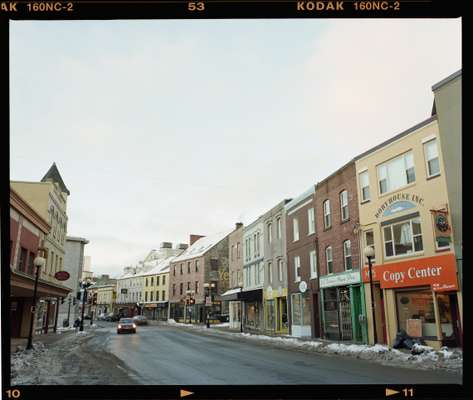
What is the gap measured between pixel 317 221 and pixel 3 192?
22439 mm

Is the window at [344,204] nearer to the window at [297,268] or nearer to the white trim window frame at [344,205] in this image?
the white trim window frame at [344,205]

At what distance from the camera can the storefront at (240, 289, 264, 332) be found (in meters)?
33.6

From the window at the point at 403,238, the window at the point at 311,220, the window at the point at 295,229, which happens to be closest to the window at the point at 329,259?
the window at the point at 311,220

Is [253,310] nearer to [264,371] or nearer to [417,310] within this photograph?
[417,310]

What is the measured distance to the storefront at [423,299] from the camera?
1466 centimetres

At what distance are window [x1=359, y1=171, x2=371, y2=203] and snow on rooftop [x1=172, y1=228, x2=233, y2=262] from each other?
3634cm

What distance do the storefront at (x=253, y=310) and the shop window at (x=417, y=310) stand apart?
17.3m

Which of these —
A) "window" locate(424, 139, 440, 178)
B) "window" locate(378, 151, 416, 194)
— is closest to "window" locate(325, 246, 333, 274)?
"window" locate(378, 151, 416, 194)

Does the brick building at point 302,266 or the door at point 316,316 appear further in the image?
the brick building at point 302,266

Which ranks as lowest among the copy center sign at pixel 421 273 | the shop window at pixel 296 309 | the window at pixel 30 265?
the shop window at pixel 296 309

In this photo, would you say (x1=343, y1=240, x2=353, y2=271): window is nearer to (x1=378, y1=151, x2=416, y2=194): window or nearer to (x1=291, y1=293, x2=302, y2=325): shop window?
(x1=378, y1=151, x2=416, y2=194): window

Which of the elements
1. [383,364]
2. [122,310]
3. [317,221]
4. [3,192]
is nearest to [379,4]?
[3,192]

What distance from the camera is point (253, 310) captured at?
117ft

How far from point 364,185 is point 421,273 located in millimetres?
5616
